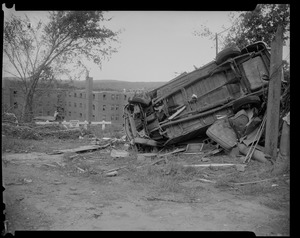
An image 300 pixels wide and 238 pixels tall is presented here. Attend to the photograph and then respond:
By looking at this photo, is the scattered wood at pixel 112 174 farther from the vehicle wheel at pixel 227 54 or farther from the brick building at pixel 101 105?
the brick building at pixel 101 105

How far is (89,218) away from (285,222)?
10.5 ft

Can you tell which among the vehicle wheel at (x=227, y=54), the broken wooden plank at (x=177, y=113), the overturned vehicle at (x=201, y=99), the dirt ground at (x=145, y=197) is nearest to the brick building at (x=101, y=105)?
the overturned vehicle at (x=201, y=99)

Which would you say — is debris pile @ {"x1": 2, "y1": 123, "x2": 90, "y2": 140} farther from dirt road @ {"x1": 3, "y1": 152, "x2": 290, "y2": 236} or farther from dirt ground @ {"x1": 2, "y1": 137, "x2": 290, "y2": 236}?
dirt road @ {"x1": 3, "y1": 152, "x2": 290, "y2": 236}

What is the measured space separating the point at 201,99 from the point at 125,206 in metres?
6.77

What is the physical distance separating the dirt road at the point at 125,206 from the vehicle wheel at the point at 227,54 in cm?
553

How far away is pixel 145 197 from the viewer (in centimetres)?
638

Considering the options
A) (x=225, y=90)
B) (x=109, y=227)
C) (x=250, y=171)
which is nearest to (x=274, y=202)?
(x=250, y=171)

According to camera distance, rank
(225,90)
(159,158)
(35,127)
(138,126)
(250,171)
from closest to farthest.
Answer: (250,171) → (159,158) → (225,90) → (138,126) → (35,127)

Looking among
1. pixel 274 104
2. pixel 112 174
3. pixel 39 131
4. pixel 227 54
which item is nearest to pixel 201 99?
pixel 227 54

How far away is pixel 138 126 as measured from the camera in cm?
1253

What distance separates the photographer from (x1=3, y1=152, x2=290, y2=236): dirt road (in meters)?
4.82

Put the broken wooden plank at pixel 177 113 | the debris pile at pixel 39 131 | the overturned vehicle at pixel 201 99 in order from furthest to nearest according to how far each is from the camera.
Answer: the debris pile at pixel 39 131 → the broken wooden plank at pixel 177 113 → the overturned vehicle at pixel 201 99

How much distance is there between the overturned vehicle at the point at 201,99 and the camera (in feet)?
35.0
